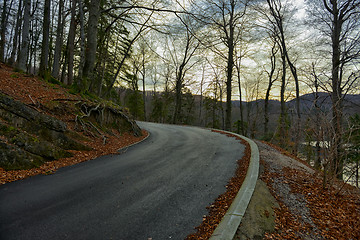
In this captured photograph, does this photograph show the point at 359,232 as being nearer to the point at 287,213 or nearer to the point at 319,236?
the point at 319,236

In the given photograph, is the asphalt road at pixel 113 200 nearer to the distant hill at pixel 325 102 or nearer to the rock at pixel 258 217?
the rock at pixel 258 217

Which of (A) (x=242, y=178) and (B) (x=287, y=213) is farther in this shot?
(A) (x=242, y=178)

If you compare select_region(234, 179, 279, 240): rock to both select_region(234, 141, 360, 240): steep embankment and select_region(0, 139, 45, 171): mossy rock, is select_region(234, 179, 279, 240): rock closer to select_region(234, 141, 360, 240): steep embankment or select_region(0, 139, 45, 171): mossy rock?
select_region(234, 141, 360, 240): steep embankment

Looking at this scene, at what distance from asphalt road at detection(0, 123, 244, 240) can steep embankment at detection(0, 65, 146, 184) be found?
587mm

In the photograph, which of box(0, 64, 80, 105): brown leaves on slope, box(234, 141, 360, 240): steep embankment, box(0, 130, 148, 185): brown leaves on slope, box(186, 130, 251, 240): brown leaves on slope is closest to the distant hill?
box(234, 141, 360, 240): steep embankment

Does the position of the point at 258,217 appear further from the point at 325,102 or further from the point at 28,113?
the point at 28,113

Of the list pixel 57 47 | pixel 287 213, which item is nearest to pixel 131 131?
pixel 287 213

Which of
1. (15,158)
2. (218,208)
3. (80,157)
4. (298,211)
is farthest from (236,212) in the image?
(15,158)

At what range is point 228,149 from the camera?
802 centimetres

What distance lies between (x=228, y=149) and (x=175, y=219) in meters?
5.51

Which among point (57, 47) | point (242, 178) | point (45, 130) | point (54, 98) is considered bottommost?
point (242, 178)

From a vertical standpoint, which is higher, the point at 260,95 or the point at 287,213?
the point at 260,95

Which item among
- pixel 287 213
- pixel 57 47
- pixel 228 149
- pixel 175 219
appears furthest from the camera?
pixel 57 47

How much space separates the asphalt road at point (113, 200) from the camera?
2.67 metres
